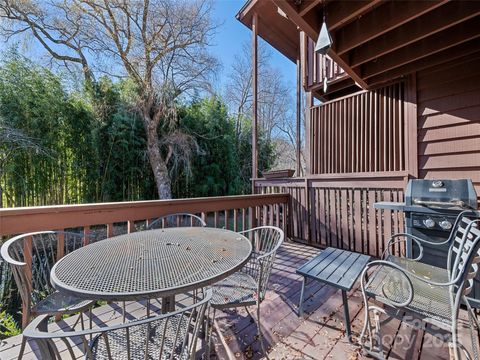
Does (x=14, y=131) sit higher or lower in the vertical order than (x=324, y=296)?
higher

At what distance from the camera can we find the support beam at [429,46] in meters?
2.26

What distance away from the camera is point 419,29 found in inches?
86.8

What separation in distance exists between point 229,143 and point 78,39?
5441 mm

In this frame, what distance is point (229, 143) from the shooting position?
26.9 feet

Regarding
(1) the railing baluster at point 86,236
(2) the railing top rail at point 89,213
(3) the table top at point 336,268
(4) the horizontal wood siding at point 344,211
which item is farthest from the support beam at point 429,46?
(1) the railing baluster at point 86,236

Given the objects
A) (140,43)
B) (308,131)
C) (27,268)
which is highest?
(140,43)

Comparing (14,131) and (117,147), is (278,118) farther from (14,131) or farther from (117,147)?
(14,131)

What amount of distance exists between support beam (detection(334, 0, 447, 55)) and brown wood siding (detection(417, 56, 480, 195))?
1192 millimetres

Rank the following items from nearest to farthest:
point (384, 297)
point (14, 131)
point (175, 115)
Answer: point (384, 297) → point (14, 131) → point (175, 115)

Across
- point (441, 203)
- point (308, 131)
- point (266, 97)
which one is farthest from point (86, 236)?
point (266, 97)

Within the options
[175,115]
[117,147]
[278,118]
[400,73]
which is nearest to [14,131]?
[117,147]

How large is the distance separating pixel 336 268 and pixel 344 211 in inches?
72.5

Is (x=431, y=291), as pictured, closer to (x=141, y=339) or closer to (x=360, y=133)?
(x=141, y=339)

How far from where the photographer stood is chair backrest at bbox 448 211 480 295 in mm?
1097
